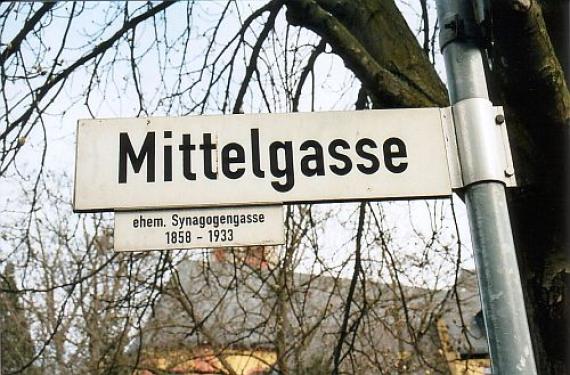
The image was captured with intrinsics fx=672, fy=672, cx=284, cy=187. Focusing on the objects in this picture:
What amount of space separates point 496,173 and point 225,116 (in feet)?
2.10

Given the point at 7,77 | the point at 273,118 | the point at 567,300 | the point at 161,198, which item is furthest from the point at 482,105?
the point at 7,77

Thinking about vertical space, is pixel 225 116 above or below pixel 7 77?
below

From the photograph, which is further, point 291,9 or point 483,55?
point 291,9

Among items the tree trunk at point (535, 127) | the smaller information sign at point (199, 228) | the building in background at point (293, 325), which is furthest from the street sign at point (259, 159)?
the building in background at point (293, 325)

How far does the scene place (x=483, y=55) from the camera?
1.47m

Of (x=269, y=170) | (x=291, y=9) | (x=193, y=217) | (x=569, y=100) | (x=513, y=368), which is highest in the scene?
(x=291, y=9)

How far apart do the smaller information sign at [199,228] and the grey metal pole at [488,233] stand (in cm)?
43

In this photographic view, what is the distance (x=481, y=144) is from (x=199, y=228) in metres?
0.63

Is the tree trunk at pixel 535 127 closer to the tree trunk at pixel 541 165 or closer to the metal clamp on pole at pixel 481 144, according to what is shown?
the tree trunk at pixel 541 165

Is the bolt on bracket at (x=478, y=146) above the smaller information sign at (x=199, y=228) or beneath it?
above

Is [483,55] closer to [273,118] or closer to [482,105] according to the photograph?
[482,105]

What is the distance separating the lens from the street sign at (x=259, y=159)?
150cm

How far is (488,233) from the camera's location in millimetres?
1271

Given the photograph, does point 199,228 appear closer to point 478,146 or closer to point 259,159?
point 259,159
